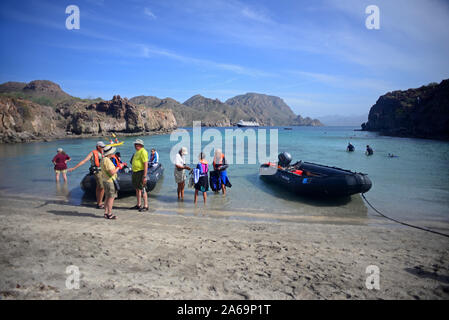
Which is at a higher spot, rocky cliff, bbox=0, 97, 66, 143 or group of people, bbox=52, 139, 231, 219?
rocky cliff, bbox=0, 97, 66, 143

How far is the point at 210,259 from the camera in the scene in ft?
12.4

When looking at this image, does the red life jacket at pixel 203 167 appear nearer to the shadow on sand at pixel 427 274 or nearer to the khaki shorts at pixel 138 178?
the khaki shorts at pixel 138 178

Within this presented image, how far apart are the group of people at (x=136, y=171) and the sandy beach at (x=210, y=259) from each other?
0.92 metres

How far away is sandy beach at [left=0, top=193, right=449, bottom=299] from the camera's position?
2842 mm

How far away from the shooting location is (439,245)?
4.94 meters

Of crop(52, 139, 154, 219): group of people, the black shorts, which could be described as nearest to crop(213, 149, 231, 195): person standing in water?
the black shorts

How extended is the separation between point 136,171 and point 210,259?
3.31 meters

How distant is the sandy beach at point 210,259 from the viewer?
9.32 feet

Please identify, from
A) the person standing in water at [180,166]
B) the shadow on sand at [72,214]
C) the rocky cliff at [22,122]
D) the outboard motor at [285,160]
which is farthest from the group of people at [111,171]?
the rocky cliff at [22,122]

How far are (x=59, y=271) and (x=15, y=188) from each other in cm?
970

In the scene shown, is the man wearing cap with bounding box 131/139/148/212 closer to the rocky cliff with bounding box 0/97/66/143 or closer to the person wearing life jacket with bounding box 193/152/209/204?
the person wearing life jacket with bounding box 193/152/209/204

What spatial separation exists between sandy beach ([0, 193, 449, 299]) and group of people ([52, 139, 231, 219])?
915mm

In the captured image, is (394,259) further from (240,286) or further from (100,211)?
(100,211)
